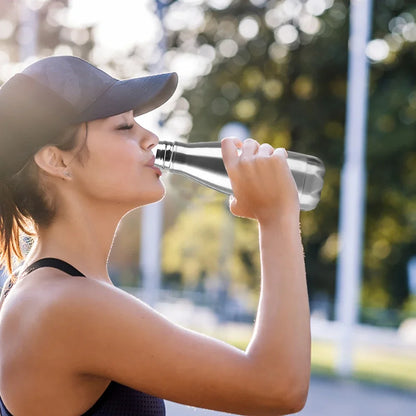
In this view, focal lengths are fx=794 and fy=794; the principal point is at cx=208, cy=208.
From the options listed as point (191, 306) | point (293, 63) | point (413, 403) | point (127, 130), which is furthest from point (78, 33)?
point (127, 130)

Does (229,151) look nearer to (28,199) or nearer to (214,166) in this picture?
(28,199)

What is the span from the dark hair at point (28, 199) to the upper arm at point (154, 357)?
0.31m

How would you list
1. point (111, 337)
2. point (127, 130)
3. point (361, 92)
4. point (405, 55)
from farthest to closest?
point (405, 55), point (361, 92), point (127, 130), point (111, 337)

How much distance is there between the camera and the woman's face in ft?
5.24

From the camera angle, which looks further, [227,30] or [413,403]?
[227,30]

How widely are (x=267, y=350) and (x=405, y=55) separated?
18.6 metres

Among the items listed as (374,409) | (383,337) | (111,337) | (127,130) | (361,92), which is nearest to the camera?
(111,337)

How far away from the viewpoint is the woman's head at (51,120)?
158cm

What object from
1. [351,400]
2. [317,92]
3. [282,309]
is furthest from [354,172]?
[317,92]

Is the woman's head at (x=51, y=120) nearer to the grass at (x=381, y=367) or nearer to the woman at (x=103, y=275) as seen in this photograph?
the woman at (x=103, y=275)

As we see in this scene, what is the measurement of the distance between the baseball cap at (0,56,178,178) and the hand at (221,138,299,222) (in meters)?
0.28

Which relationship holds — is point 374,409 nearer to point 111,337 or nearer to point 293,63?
point 111,337

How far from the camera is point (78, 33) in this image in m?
20.1

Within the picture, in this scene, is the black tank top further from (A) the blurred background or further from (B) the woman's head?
(A) the blurred background
